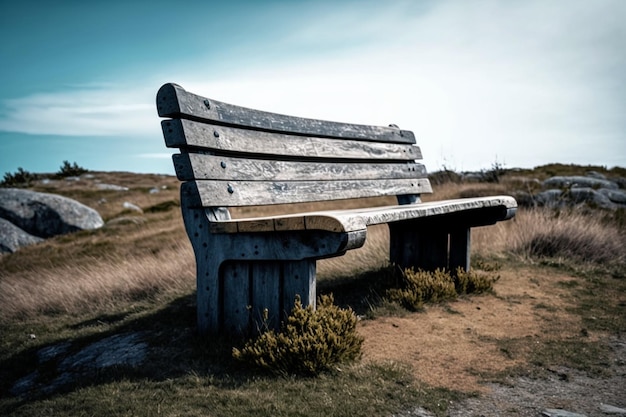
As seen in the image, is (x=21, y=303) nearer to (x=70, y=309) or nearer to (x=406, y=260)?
(x=70, y=309)

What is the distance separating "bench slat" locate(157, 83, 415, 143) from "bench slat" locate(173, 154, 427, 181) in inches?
11.3

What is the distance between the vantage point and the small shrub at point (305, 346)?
116 inches

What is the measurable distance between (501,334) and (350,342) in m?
1.51

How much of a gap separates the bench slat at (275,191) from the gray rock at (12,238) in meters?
16.0

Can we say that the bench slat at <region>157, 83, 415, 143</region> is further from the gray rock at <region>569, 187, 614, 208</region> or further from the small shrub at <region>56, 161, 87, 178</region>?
the small shrub at <region>56, 161, 87, 178</region>

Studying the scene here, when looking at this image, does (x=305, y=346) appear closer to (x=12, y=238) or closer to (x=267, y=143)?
(x=267, y=143)

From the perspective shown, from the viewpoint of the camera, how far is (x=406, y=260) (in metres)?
5.30

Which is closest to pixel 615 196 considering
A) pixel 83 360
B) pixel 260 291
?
pixel 260 291

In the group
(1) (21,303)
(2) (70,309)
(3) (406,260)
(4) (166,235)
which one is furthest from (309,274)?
(4) (166,235)

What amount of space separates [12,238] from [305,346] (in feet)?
57.9

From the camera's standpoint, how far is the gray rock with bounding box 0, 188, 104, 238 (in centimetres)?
1834

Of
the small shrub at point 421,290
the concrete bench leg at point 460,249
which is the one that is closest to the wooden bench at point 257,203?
the concrete bench leg at point 460,249

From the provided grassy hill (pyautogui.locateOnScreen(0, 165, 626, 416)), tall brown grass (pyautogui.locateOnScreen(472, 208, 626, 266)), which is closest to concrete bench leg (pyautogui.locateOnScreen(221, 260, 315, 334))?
grassy hill (pyautogui.locateOnScreen(0, 165, 626, 416))

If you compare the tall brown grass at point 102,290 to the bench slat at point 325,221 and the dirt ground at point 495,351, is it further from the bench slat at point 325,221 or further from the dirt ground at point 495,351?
the dirt ground at point 495,351
